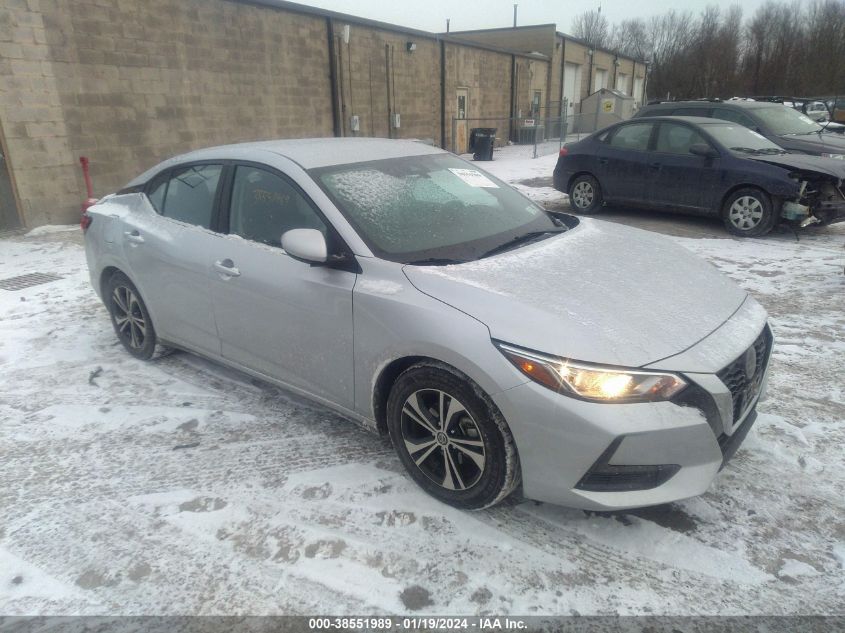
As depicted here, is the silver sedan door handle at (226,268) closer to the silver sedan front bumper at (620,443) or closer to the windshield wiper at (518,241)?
the windshield wiper at (518,241)

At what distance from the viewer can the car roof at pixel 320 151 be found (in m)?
3.29

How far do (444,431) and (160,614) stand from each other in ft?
4.26

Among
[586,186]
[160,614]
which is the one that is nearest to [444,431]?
[160,614]

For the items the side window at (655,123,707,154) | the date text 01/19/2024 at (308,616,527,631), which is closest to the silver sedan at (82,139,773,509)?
the date text 01/19/2024 at (308,616,527,631)

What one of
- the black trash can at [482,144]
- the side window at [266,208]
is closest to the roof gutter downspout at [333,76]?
the black trash can at [482,144]

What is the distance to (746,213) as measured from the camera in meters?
7.57

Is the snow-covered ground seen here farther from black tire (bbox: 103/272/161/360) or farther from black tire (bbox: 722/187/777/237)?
black tire (bbox: 722/187/777/237)

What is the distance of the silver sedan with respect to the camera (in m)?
2.21

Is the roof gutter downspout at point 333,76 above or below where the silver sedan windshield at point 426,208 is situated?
above

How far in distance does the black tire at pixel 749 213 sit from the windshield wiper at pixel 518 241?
17.5 ft

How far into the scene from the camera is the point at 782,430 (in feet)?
10.5

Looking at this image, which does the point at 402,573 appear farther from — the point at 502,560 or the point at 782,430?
the point at 782,430

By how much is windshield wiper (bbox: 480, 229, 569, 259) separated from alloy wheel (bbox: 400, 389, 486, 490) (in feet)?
2.60

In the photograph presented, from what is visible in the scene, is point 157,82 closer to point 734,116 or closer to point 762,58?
point 734,116
